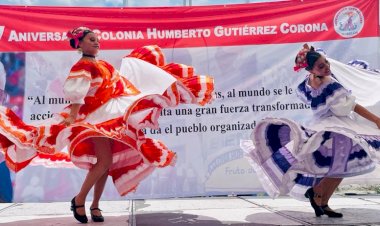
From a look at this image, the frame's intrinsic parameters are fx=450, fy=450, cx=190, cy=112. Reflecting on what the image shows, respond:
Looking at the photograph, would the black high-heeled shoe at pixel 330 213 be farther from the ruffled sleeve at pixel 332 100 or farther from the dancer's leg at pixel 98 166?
the dancer's leg at pixel 98 166

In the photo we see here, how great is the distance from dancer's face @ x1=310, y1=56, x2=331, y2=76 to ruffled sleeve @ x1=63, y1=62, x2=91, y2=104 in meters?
1.44

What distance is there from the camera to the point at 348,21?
169 inches

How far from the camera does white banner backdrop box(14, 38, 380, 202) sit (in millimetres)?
4160

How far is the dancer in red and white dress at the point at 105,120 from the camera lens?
105 inches

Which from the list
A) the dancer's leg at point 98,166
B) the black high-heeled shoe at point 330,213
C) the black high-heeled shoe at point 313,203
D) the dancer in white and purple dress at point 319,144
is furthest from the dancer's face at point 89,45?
the black high-heeled shoe at point 330,213

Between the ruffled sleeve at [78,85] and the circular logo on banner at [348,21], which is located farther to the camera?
the circular logo on banner at [348,21]

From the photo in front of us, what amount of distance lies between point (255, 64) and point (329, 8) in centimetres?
90

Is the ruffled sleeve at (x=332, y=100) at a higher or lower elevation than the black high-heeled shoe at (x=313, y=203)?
higher

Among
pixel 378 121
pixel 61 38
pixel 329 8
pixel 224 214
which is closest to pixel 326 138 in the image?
pixel 378 121

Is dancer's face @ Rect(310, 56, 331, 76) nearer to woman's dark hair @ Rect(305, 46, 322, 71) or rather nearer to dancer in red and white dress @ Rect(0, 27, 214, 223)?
woman's dark hair @ Rect(305, 46, 322, 71)

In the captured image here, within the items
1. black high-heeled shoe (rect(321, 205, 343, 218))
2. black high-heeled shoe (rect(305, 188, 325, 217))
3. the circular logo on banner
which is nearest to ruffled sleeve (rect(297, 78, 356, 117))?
black high-heeled shoe (rect(305, 188, 325, 217))

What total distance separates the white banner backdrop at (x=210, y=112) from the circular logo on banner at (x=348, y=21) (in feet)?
0.30

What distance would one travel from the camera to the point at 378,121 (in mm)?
2781

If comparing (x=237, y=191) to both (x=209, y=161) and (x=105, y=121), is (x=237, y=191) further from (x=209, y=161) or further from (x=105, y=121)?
(x=105, y=121)
